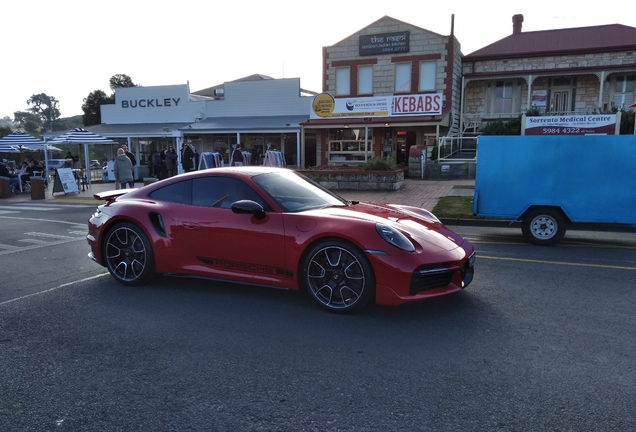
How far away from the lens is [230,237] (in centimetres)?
510

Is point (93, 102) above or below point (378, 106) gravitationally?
above

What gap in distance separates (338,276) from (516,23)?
32.9 m


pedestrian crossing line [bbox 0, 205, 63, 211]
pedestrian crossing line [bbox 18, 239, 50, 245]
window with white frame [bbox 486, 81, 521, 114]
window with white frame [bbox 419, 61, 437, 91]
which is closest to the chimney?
window with white frame [bbox 486, 81, 521, 114]

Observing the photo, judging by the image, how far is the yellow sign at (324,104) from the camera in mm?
26016

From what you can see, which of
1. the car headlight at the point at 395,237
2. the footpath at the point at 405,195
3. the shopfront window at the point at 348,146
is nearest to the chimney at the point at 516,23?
the shopfront window at the point at 348,146

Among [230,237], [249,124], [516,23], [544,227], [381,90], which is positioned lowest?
[544,227]

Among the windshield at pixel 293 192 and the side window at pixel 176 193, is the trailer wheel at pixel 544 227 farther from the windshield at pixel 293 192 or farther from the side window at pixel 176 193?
the side window at pixel 176 193

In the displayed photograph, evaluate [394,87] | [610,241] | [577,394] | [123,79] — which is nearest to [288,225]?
[577,394]

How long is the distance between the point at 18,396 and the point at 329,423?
2.04 metres

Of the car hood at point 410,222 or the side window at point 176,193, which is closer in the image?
the car hood at point 410,222

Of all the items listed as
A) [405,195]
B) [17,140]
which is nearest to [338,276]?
[405,195]

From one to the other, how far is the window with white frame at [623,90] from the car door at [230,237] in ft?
91.6

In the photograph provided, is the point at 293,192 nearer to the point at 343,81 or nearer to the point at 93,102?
the point at 343,81

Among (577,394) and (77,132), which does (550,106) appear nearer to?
(77,132)
